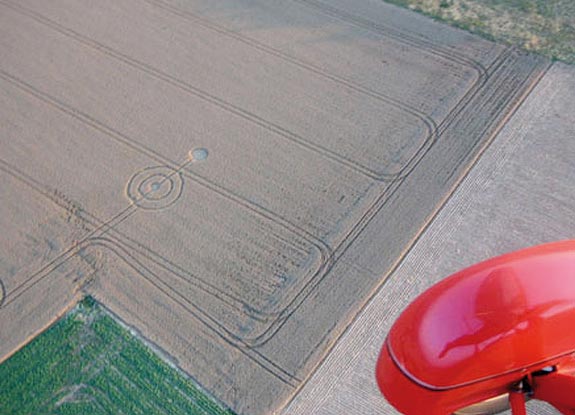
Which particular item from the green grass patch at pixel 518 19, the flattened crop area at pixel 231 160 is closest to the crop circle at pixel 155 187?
the flattened crop area at pixel 231 160

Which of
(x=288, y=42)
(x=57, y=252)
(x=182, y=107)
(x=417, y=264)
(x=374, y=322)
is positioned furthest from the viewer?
(x=288, y=42)

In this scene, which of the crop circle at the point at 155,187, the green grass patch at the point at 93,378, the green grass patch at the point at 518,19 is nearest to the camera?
the green grass patch at the point at 93,378

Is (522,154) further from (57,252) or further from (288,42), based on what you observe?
(57,252)

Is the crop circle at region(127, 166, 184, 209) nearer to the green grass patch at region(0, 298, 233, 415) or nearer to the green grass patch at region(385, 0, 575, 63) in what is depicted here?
the green grass patch at region(0, 298, 233, 415)

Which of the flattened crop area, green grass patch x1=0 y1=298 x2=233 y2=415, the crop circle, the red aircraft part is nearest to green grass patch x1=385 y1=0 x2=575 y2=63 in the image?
the flattened crop area

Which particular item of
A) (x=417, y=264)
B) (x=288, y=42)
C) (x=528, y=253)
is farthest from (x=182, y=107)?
(x=528, y=253)

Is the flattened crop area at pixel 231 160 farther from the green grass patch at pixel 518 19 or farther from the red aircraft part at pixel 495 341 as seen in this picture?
the red aircraft part at pixel 495 341

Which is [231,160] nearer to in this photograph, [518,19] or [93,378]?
[93,378]
